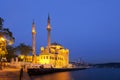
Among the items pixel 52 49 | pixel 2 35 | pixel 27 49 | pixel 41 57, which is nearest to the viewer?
pixel 2 35

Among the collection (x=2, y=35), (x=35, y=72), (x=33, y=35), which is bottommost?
(x=35, y=72)

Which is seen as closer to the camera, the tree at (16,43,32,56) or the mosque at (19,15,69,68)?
the tree at (16,43,32,56)

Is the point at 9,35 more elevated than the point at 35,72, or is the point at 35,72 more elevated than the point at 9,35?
the point at 9,35

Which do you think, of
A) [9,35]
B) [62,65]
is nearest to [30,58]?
[62,65]

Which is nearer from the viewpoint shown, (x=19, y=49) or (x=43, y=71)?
(x=43, y=71)

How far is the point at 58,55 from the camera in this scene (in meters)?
119

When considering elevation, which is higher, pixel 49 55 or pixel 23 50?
pixel 23 50

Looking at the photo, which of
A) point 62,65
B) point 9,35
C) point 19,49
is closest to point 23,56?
point 19,49

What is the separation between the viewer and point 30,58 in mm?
108750

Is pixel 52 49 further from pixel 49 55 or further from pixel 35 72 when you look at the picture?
pixel 35 72

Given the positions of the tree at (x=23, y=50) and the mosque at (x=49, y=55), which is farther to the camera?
the mosque at (x=49, y=55)

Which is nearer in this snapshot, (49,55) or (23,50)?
(23,50)

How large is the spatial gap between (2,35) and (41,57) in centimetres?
7355

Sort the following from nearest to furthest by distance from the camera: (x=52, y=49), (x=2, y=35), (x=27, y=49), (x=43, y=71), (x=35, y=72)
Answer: (x=2, y=35) < (x=35, y=72) < (x=43, y=71) < (x=27, y=49) < (x=52, y=49)
